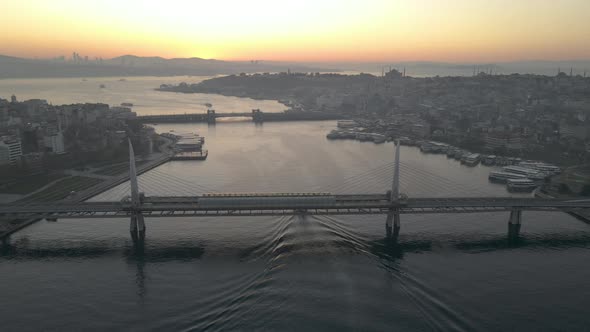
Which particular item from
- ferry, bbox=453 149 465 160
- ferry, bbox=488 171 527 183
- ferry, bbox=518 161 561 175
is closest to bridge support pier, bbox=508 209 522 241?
ferry, bbox=488 171 527 183

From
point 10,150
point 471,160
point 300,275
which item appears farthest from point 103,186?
point 471,160

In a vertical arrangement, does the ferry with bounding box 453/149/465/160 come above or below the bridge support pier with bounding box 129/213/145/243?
above

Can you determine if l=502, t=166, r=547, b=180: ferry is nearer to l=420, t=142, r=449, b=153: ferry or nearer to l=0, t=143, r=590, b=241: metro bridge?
l=420, t=142, r=449, b=153: ferry

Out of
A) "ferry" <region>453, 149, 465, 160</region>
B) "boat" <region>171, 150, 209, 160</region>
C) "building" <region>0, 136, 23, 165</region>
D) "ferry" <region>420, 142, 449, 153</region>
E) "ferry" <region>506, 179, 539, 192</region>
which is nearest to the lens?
"ferry" <region>506, 179, 539, 192</region>

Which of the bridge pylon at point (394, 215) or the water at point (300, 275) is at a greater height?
the bridge pylon at point (394, 215)

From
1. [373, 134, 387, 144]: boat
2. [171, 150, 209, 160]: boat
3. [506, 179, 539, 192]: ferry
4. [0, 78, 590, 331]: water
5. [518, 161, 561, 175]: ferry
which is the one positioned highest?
[373, 134, 387, 144]: boat

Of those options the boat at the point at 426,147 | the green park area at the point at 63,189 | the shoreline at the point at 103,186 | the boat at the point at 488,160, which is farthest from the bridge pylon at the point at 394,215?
the boat at the point at 426,147

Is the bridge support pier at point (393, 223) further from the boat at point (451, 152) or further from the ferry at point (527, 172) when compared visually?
the boat at point (451, 152)
